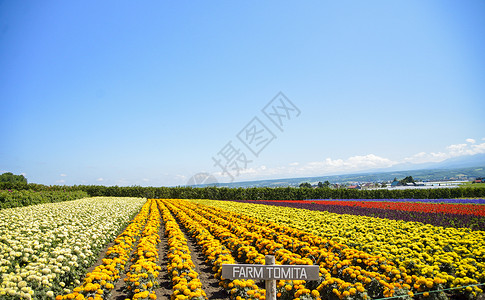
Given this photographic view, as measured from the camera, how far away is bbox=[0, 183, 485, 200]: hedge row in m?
34.3

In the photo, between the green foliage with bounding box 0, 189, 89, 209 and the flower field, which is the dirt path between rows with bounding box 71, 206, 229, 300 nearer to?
the flower field

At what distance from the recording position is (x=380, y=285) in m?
4.95

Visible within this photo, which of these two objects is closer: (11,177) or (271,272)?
(271,272)

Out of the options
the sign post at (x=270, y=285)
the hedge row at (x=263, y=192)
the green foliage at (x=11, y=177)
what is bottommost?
the hedge row at (x=263, y=192)

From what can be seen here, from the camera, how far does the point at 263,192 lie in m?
37.4

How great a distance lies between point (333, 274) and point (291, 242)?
2053mm

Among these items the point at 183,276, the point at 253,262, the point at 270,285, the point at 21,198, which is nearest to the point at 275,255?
the point at 253,262

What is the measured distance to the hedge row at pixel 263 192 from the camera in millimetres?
34281

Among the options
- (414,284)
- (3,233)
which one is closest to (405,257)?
(414,284)

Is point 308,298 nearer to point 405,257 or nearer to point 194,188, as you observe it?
point 405,257

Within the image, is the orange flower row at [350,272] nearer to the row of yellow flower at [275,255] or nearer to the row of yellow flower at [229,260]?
the row of yellow flower at [275,255]

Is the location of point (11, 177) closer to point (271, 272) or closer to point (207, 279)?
point (207, 279)

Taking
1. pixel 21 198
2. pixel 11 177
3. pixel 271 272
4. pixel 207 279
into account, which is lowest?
pixel 207 279

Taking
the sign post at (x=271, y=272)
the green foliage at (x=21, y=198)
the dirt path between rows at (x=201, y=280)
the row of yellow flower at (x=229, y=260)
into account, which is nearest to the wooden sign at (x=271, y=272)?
the sign post at (x=271, y=272)
